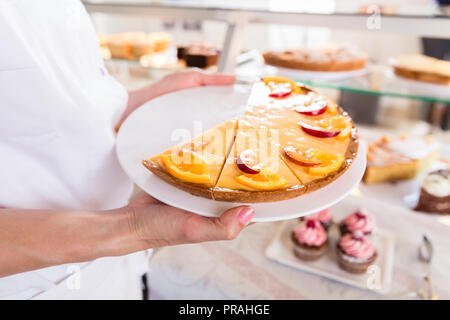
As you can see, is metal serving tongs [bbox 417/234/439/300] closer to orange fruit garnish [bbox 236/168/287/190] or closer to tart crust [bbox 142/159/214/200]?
orange fruit garnish [bbox 236/168/287/190]

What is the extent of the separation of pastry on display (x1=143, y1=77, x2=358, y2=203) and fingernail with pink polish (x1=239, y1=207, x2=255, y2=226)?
6cm

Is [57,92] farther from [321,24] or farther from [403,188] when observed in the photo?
[403,188]

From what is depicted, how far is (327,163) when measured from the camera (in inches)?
36.4

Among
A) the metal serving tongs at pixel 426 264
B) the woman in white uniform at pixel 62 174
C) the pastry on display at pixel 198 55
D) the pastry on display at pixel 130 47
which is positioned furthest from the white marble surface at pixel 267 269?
the pastry on display at pixel 130 47

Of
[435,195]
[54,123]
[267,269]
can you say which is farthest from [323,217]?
[54,123]

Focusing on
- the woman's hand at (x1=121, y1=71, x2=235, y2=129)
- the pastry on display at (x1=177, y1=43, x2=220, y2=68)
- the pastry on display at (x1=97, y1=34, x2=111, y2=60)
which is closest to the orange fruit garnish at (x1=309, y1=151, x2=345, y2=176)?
the woman's hand at (x1=121, y1=71, x2=235, y2=129)

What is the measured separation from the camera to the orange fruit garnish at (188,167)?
86 centimetres

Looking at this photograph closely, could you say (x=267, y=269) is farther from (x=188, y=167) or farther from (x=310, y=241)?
(x=188, y=167)

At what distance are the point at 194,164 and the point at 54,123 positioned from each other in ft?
1.43

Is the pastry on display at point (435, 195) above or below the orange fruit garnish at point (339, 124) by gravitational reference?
below

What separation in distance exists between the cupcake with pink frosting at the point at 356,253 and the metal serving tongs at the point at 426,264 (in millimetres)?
196

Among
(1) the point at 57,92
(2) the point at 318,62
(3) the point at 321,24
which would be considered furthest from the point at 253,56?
(1) the point at 57,92

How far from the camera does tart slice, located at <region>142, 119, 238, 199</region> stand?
87 centimetres

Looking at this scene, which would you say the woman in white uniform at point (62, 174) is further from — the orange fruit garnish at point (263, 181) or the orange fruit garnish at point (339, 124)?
the orange fruit garnish at point (339, 124)
